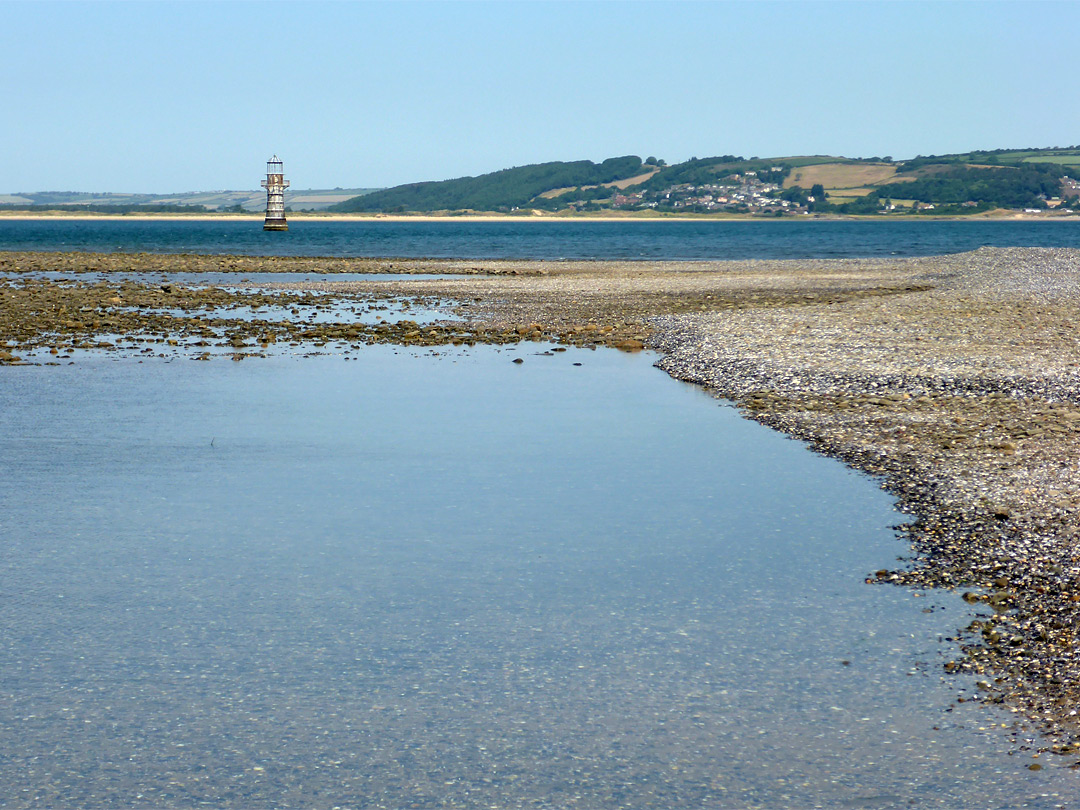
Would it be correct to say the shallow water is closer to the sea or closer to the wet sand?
the sea

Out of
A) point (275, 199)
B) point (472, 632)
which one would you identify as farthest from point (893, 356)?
point (275, 199)

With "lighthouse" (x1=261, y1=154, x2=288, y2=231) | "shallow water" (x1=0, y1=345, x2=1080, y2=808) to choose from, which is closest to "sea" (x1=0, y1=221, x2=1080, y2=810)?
"shallow water" (x1=0, y1=345, x2=1080, y2=808)

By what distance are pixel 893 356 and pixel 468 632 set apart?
54.9 feet

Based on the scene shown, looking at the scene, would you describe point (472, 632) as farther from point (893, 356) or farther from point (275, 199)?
point (275, 199)

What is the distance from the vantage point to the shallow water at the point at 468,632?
6.50 m

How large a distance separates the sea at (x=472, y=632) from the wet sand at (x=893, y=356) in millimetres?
589

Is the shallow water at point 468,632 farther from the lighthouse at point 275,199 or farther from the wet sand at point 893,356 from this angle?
the lighthouse at point 275,199

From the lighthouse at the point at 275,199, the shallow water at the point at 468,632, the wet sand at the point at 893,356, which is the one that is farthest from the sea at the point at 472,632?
the lighthouse at the point at 275,199

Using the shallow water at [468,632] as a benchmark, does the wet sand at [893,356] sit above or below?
above

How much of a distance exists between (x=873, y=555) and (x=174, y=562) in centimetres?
690

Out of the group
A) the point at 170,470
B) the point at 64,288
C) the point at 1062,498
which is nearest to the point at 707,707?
the point at 1062,498

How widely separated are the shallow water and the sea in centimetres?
3

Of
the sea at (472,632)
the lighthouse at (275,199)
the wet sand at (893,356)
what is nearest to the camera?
the sea at (472,632)

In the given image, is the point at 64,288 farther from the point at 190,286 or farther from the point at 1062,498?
the point at 1062,498
